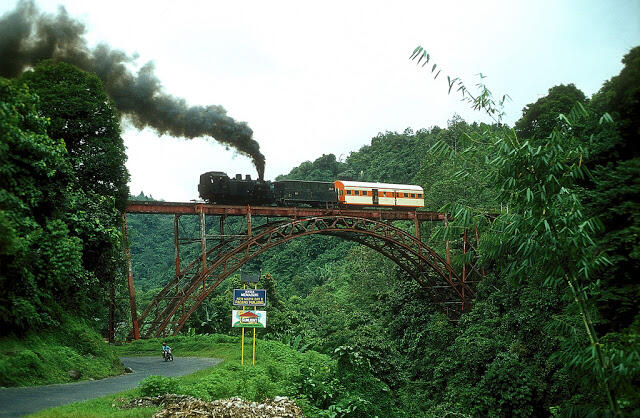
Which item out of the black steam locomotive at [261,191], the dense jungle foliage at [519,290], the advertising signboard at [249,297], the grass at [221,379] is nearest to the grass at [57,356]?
the grass at [221,379]

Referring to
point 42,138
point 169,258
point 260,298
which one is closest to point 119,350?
point 260,298

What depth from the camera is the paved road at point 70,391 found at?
32.3 ft

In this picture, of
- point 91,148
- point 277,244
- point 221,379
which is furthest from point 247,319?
point 277,244

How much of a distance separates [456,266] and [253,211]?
1721cm

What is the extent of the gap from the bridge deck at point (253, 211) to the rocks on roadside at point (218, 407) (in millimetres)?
13073

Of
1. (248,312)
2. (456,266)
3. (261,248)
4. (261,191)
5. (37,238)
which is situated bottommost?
(248,312)

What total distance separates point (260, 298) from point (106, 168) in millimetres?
8129

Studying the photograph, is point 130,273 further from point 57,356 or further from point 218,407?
point 218,407

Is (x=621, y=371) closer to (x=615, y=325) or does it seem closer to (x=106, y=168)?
(x=615, y=325)

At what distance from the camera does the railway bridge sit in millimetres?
23391

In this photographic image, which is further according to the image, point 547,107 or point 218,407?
point 547,107

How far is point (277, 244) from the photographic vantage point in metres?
25.8

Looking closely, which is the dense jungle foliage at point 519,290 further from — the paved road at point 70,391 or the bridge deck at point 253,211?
the paved road at point 70,391

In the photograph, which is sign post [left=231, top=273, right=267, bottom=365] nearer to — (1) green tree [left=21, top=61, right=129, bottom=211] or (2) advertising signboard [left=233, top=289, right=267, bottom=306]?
(2) advertising signboard [left=233, top=289, right=267, bottom=306]
